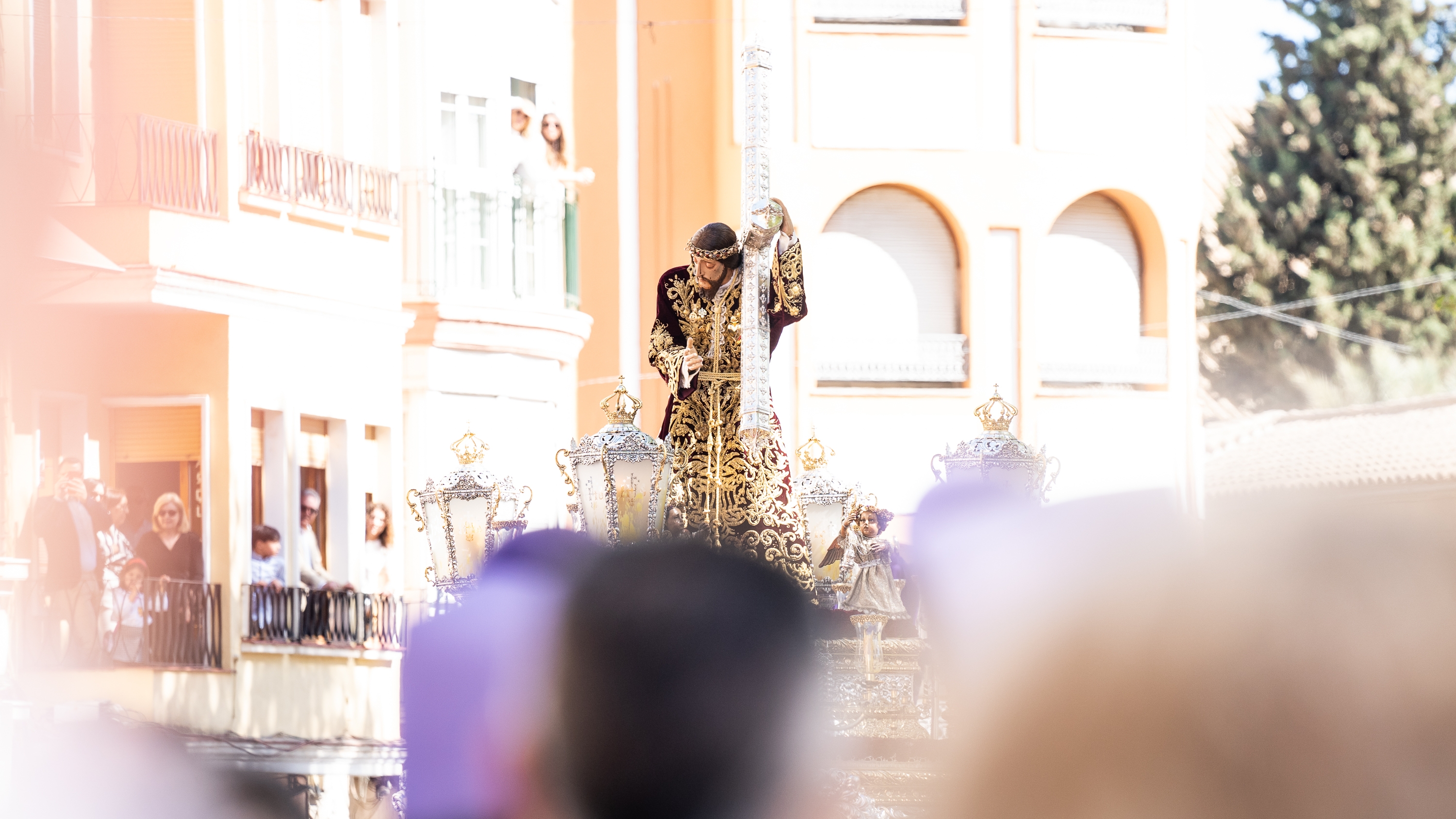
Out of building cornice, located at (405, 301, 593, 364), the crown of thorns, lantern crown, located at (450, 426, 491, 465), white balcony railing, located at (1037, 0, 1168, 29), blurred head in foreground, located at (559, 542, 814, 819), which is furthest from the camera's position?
white balcony railing, located at (1037, 0, 1168, 29)

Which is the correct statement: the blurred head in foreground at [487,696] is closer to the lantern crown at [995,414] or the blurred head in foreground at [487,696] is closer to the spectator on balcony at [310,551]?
the lantern crown at [995,414]

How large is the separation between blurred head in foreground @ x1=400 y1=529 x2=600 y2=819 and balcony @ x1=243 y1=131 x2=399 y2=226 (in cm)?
1533

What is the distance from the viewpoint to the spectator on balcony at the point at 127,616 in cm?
1323

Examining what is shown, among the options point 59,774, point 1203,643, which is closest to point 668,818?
point 1203,643

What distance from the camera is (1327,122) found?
28406 millimetres

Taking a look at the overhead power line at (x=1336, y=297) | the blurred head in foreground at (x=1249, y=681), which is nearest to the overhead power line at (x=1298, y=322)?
the overhead power line at (x=1336, y=297)

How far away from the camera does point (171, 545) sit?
575 inches

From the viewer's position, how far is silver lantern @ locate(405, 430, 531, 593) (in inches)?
343

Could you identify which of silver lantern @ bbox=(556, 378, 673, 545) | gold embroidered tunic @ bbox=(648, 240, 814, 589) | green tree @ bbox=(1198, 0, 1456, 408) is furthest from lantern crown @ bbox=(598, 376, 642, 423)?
green tree @ bbox=(1198, 0, 1456, 408)

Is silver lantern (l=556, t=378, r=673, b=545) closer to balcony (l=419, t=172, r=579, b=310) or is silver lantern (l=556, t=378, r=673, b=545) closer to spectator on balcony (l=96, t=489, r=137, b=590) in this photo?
spectator on balcony (l=96, t=489, r=137, b=590)

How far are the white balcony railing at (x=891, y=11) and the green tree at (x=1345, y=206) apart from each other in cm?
913

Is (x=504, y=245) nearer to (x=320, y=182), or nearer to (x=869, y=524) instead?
(x=320, y=182)

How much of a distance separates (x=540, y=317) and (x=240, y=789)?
1717cm

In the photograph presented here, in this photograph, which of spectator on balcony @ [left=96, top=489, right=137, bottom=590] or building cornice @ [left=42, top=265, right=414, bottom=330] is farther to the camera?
building cornice @ [left=42, top=265, right=414, bottom=330]
